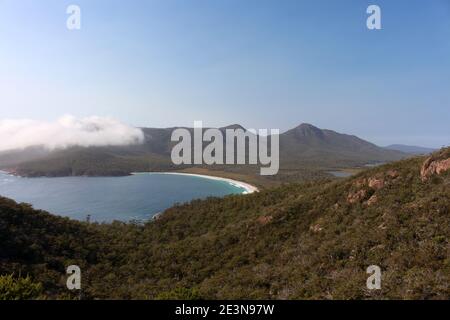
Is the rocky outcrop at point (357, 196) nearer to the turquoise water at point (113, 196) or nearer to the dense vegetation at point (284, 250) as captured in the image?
the dense vegetation at point (284, 250)

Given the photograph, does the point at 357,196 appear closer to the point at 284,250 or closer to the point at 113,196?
the point at 284,250

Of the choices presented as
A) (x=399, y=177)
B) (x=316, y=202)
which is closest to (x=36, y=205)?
(x=316, y=202)

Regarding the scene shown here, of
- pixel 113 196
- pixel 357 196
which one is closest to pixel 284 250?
pixel 357 196

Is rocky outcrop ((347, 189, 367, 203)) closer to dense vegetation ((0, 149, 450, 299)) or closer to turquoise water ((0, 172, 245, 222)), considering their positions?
dense vegetation ((0, 149, 450, 299))

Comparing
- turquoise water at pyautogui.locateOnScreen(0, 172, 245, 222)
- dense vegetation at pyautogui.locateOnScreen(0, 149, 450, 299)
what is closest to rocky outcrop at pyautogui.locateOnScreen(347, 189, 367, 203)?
dense vegetation at pyautogui.locateOnScreen(0, 149, 450, 299)
